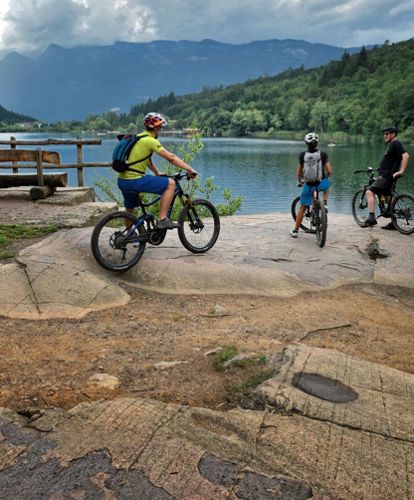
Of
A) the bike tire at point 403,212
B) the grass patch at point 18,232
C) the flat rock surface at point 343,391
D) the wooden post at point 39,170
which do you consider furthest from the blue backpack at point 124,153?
the wooden post at point 39,170

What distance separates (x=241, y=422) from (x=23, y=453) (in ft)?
5.05

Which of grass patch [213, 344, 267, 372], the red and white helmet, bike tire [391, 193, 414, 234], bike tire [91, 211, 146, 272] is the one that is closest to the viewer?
grass patch [213, 344, 267, 372]

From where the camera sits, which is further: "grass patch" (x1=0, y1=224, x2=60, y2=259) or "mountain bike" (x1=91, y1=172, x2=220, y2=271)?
"grass patch" (x1=0, y1=224, x2=60, y2=259)

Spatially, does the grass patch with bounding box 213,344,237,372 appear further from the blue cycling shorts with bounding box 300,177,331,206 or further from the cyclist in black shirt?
the cyclist in black shirt

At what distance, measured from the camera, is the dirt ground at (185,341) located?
4.33m

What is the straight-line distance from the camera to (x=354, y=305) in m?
7.20

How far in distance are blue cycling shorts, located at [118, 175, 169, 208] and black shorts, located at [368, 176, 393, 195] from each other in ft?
19.0

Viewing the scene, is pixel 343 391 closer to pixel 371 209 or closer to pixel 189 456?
pixel 189 456

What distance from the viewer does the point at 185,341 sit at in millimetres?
5473

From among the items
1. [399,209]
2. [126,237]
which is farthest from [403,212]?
[126,237]

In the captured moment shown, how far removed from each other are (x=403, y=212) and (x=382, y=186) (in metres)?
0.76

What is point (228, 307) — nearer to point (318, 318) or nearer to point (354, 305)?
point (318, 318)

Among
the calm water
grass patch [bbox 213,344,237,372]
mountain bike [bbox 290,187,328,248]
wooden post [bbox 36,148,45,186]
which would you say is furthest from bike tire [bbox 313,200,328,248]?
the calm water

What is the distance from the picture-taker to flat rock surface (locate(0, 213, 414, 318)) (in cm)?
649
